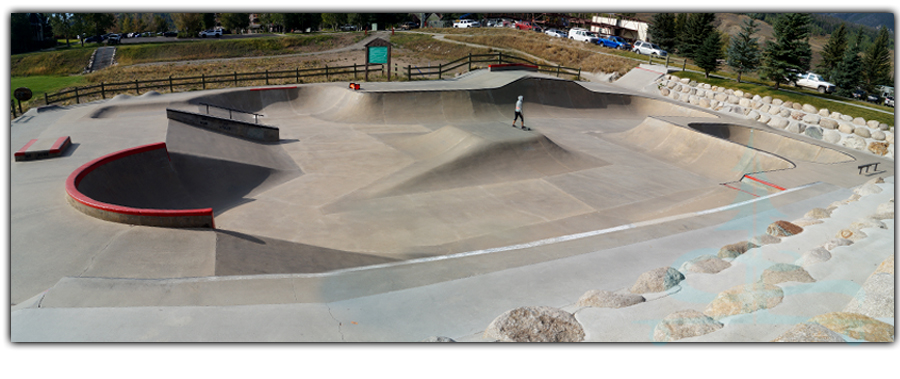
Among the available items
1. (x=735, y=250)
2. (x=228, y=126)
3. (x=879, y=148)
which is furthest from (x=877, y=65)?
(x=228, y=126)

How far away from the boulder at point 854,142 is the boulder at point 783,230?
577 inches

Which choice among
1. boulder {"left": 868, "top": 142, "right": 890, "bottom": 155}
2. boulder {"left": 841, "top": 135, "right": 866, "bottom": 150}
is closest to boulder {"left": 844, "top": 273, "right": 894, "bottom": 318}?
boulder {"left": 868, "top": 142, "right": 890, "bottom": 155}

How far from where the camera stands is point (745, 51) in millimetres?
28891

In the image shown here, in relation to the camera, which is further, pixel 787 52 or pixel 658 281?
pixel 787 52

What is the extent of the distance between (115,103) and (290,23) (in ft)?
131

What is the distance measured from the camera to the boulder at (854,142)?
18.8 m

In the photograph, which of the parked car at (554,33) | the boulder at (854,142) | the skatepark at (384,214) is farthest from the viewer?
the parked car at (554,33)

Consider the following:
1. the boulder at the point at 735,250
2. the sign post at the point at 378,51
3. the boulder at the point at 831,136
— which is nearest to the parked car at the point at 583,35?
the sign post at the point at 378,51

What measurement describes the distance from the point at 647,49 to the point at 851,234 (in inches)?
1554

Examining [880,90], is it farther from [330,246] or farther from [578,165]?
[330,246]

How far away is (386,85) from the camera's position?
26.7 m

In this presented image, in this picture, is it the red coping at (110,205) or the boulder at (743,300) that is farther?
the red coping at (110,205)

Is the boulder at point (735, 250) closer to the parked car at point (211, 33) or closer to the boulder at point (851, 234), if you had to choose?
the boulder at point (851, 234)

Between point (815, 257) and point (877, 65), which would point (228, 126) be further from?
point (877, 65)
